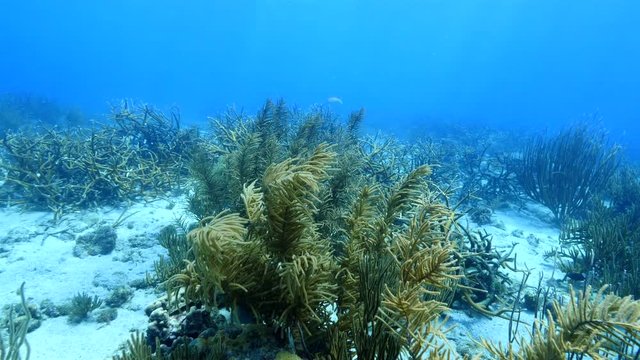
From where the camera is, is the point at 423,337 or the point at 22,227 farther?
the point at 22,227

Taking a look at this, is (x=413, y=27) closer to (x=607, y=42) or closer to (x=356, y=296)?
(x=607, y=42)

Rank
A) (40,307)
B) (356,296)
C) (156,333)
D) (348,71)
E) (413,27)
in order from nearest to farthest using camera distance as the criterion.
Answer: (356,296), (156,333), (40,307), (348,71), (413,27)

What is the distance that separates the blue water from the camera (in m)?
109

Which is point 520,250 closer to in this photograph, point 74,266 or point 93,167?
point 74,266

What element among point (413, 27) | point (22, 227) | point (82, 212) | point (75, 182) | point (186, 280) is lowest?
point (186, 280)

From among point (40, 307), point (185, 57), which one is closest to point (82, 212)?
point (40, 307)

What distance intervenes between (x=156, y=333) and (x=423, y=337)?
2.39 meters

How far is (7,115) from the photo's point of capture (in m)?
19.0

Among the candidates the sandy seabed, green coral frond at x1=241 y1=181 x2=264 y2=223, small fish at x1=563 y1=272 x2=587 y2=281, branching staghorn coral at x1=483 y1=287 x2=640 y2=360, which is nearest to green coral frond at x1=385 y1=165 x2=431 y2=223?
green coral frond at x1=241 y1=181 x2=264 y2=223

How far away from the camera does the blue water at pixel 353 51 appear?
109 metres

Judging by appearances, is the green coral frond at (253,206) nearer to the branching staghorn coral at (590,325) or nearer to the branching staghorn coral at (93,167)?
the branching staghorn coral at (590,325)

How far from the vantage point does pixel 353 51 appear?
7840 inches

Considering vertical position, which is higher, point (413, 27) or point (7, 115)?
point (413, 27)

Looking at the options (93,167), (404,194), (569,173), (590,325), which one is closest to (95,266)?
(93,167)
